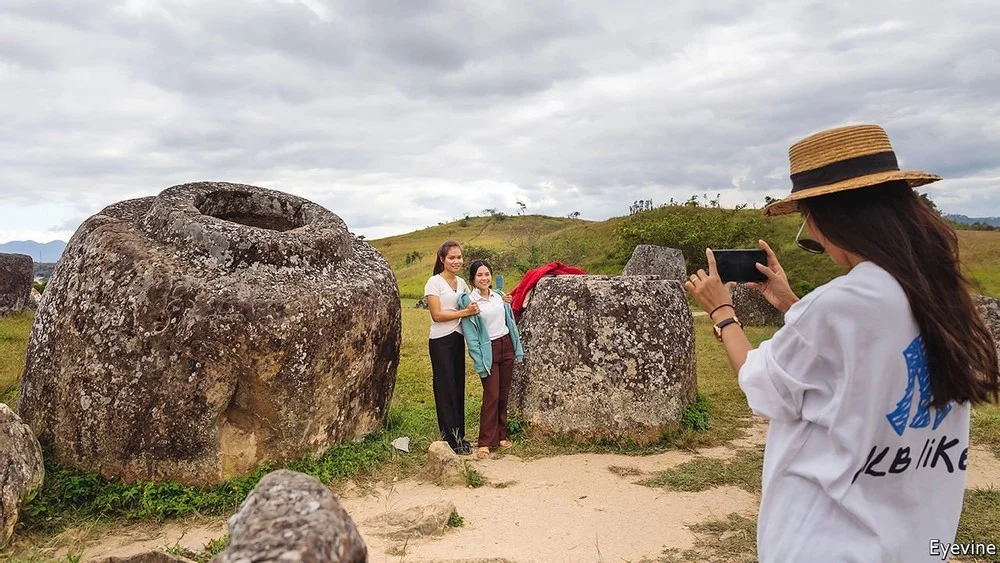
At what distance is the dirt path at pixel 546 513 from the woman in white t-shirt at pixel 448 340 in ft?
2.21

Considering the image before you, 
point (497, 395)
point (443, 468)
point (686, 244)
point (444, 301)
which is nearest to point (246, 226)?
point (444, 301)

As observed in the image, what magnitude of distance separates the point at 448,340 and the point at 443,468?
1615mm

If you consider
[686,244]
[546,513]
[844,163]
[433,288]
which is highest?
[686,244]

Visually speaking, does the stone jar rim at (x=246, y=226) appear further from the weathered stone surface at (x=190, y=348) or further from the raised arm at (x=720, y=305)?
the raised arm at (x=720, y=305)

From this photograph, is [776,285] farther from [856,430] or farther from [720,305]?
[856,430]

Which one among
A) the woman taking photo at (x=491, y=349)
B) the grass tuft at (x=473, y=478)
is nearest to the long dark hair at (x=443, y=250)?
the woman taking photo at (x=491, y=349)

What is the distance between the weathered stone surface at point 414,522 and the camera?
569 centimetres

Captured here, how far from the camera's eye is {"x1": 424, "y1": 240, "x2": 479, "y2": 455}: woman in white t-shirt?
812cm

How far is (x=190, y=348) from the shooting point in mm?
6188

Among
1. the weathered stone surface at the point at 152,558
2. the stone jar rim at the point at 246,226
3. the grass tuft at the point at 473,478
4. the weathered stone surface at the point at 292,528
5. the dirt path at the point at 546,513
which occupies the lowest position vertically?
the dirt path at the point at 546,513

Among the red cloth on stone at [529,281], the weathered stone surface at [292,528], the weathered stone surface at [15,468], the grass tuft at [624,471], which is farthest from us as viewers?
the red cloth on stone at [529,281]

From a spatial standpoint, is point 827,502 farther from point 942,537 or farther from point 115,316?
point 115,316

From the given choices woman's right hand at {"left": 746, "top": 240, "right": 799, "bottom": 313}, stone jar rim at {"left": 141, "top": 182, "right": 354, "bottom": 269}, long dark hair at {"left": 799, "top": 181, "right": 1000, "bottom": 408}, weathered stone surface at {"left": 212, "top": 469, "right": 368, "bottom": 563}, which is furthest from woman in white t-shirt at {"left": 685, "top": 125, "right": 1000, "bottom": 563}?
stone jar rim at {"left": 141, "top": 182, "right": 354, "bottom": 269}

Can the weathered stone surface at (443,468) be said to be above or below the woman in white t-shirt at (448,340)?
below
